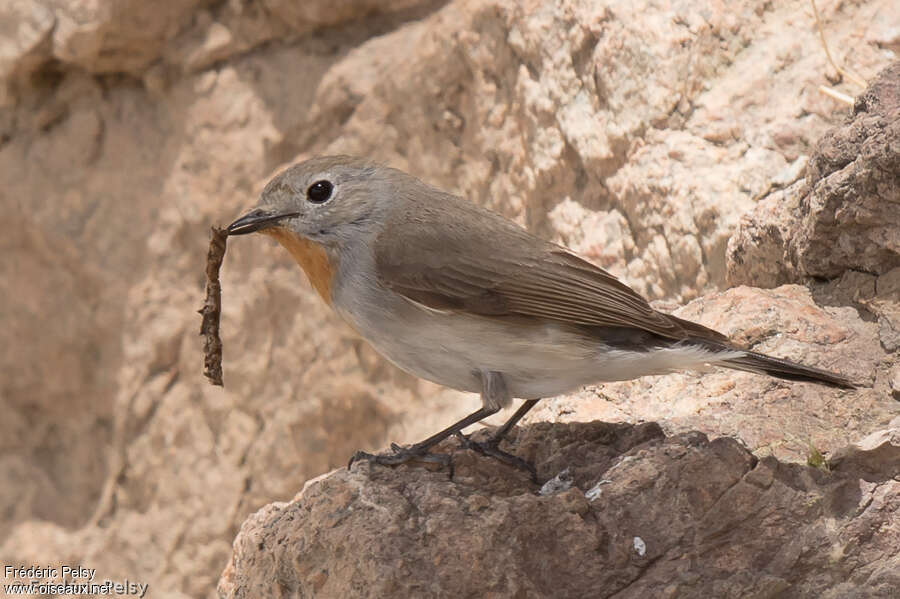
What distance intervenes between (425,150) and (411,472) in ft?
11.6

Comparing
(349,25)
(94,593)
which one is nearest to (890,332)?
(349,25)

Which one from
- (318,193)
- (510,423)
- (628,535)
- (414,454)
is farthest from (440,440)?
(318,193)

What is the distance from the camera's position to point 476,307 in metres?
4.05

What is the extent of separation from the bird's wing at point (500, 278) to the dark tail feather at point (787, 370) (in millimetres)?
115

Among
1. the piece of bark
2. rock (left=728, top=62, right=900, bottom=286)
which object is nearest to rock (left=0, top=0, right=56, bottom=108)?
the piece of bark

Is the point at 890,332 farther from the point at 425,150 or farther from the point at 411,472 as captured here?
the point at 425,150

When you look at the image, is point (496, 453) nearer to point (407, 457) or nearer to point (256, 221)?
point (407, 457)

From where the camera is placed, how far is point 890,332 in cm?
417

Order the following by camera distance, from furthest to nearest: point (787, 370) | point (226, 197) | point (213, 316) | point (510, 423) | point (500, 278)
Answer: point (226, 197) → point (213, 316) → point (510, 423) → point (500, 278) → point (787, 370)

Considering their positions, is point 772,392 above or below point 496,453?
→ above

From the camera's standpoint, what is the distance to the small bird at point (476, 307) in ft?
13.1

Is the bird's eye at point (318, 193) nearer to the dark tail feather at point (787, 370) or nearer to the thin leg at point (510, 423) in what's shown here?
the thin leg at point (510, 423)

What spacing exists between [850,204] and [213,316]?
2565mm

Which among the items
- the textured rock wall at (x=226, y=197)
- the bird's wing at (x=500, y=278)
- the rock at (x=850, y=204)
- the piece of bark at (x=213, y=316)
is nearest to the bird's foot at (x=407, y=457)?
the bird's wing at (x=500, y=278)
